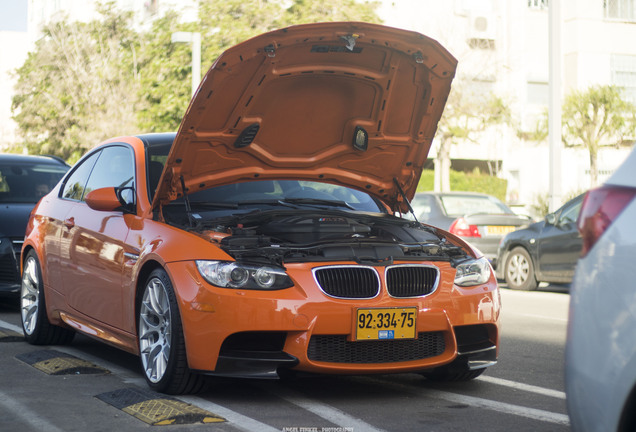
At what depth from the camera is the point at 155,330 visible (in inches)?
225

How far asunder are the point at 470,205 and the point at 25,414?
11.8 metres

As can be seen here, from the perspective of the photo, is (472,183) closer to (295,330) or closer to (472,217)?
(472,217)

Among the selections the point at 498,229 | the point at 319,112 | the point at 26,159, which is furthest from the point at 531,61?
the point at 319,112

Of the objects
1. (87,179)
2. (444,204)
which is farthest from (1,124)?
(87,179)

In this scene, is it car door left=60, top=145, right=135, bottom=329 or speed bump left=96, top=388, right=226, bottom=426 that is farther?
car door left=60, top=145, right=135, bottom=329

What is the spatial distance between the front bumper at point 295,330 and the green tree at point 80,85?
1085 inches

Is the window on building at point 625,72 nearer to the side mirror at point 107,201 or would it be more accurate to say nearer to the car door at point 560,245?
the car door at point 560,245

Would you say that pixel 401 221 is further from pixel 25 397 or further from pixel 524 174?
pixel 524 174

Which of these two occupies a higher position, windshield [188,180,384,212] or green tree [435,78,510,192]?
green tree [435,78,510,192]

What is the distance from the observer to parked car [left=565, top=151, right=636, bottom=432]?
275cm

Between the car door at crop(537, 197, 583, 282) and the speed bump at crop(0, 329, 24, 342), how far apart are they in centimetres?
728

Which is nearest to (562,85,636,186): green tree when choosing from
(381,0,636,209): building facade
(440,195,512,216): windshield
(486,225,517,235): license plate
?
(381,0,636,209): building facade

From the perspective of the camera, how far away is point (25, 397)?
5.55 meters

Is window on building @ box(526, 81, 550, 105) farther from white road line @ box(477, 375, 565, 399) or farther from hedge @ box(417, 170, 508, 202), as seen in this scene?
white road line @ box(477, 375, 565, 399)
